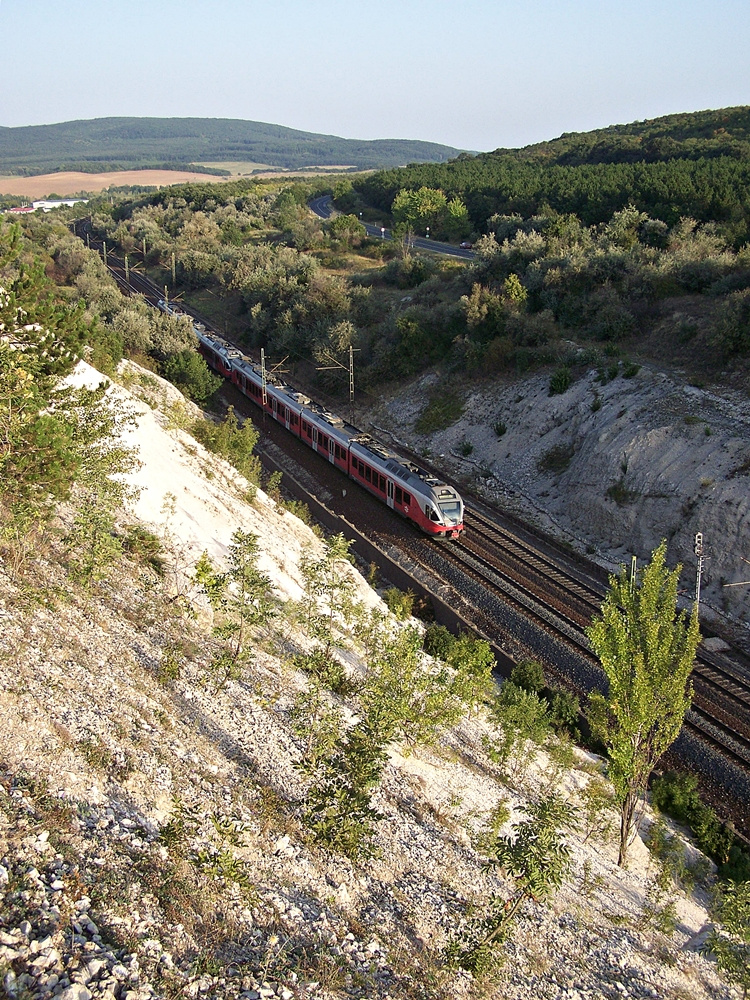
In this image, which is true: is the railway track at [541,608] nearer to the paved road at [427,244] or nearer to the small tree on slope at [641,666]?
the small tree on slope at [641,666]

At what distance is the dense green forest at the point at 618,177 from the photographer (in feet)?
154

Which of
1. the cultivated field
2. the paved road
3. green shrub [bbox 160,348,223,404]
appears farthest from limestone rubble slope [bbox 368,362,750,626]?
the cultivated field

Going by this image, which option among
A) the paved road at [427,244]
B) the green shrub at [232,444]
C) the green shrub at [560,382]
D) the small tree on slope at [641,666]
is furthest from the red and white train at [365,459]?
the paved road at [427,244]

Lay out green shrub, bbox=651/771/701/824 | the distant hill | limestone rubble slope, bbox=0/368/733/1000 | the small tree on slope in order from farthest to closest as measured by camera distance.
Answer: the distant hill < green shrub, bbox=651/771/701/824 < the small tree on slope < limestone rubble slope, bbox=0/368/733/1000

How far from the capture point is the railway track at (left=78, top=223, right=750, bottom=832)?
18.5m

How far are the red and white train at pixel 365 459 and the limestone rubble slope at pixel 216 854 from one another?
474 inches

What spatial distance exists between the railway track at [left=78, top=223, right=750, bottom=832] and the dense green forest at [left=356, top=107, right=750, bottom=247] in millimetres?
26411

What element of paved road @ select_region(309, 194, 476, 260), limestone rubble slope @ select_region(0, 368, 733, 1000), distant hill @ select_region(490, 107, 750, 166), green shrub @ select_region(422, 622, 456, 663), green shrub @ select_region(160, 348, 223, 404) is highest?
distant hill @ select_region(490, 107, 750, 166)

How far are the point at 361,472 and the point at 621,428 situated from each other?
10.8m

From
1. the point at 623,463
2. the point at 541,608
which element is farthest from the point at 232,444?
the point at 623,463

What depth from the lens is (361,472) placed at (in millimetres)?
30688

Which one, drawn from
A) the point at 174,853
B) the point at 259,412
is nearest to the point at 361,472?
the point at 259,412

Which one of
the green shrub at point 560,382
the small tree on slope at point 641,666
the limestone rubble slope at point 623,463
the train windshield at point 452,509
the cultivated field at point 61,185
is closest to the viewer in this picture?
the small tree on slope at point 641,666

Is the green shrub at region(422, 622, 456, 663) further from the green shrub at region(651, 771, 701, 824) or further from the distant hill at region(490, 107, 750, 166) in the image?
the distant hill at region(490, 107, 750, 166)
